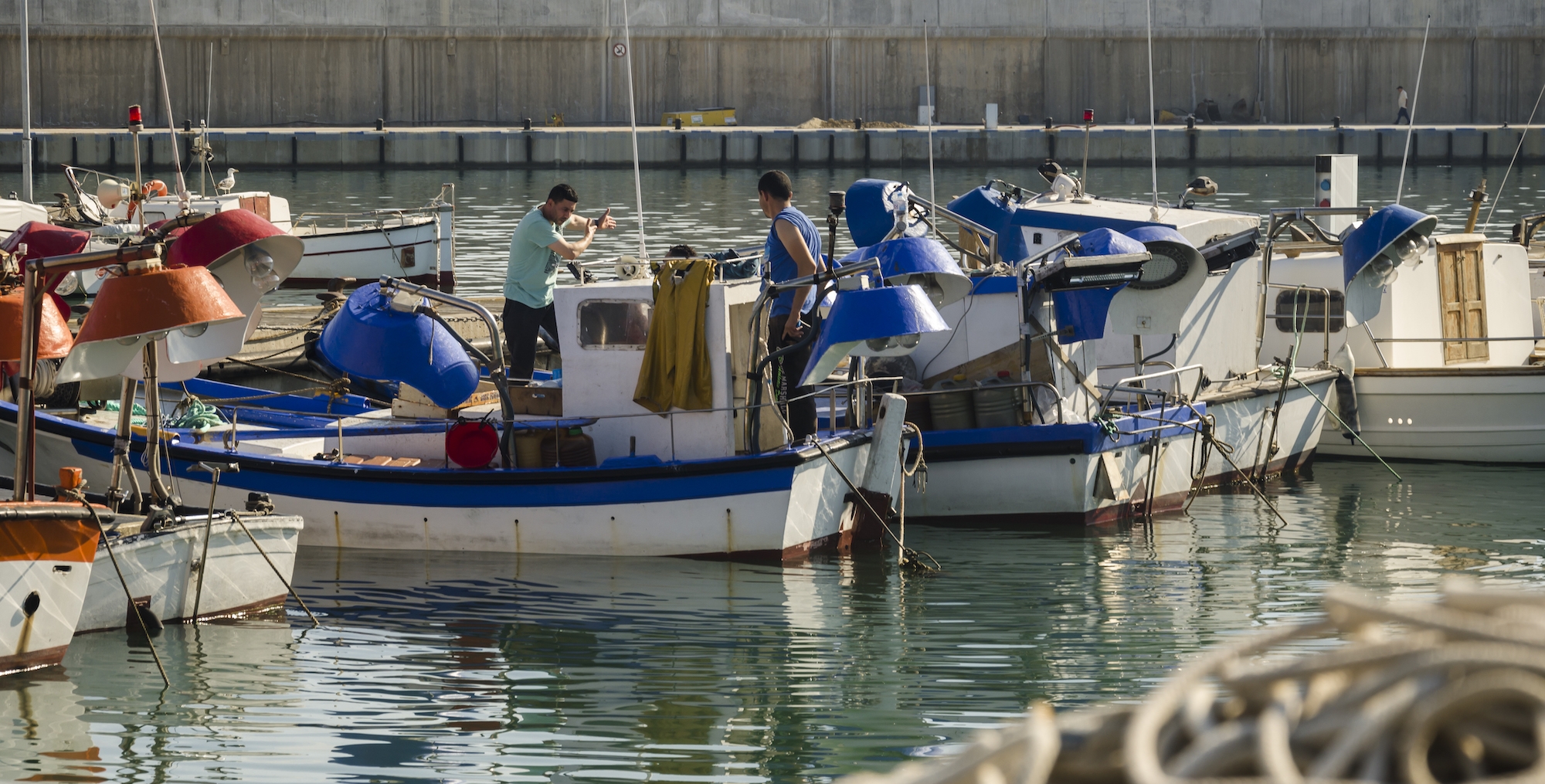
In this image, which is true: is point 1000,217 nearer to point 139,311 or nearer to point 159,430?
point 159,430

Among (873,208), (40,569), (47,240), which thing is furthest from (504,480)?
(873,208)

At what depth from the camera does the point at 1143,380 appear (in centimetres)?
1266

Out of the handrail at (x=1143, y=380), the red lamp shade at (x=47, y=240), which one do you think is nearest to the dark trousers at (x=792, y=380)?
the handrail at (x=1143, y=380)

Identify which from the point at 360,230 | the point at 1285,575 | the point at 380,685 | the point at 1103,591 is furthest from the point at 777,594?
the point at 360,230

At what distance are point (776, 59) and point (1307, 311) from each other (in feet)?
121

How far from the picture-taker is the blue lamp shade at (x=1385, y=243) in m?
12.6

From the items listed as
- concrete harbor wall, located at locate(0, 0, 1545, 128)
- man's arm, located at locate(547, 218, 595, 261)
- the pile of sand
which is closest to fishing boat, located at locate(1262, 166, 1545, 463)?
man's arm, located at locate(547, 218, 595, 261)

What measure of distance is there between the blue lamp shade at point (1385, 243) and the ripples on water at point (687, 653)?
1922 millimetres

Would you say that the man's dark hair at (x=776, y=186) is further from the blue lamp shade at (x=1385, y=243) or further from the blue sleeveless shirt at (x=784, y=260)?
the blue lamp shade at (x=1385, y=243)

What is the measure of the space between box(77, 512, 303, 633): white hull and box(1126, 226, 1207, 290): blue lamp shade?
627 cm

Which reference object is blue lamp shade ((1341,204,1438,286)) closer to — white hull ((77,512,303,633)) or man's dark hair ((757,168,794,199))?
man's dark hair ((757,168,794,199))

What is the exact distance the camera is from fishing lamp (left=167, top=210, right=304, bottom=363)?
29.2 feet

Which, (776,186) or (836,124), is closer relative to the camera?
(776,186)

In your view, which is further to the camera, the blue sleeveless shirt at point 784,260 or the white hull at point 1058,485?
the white hull at point 1058,485
